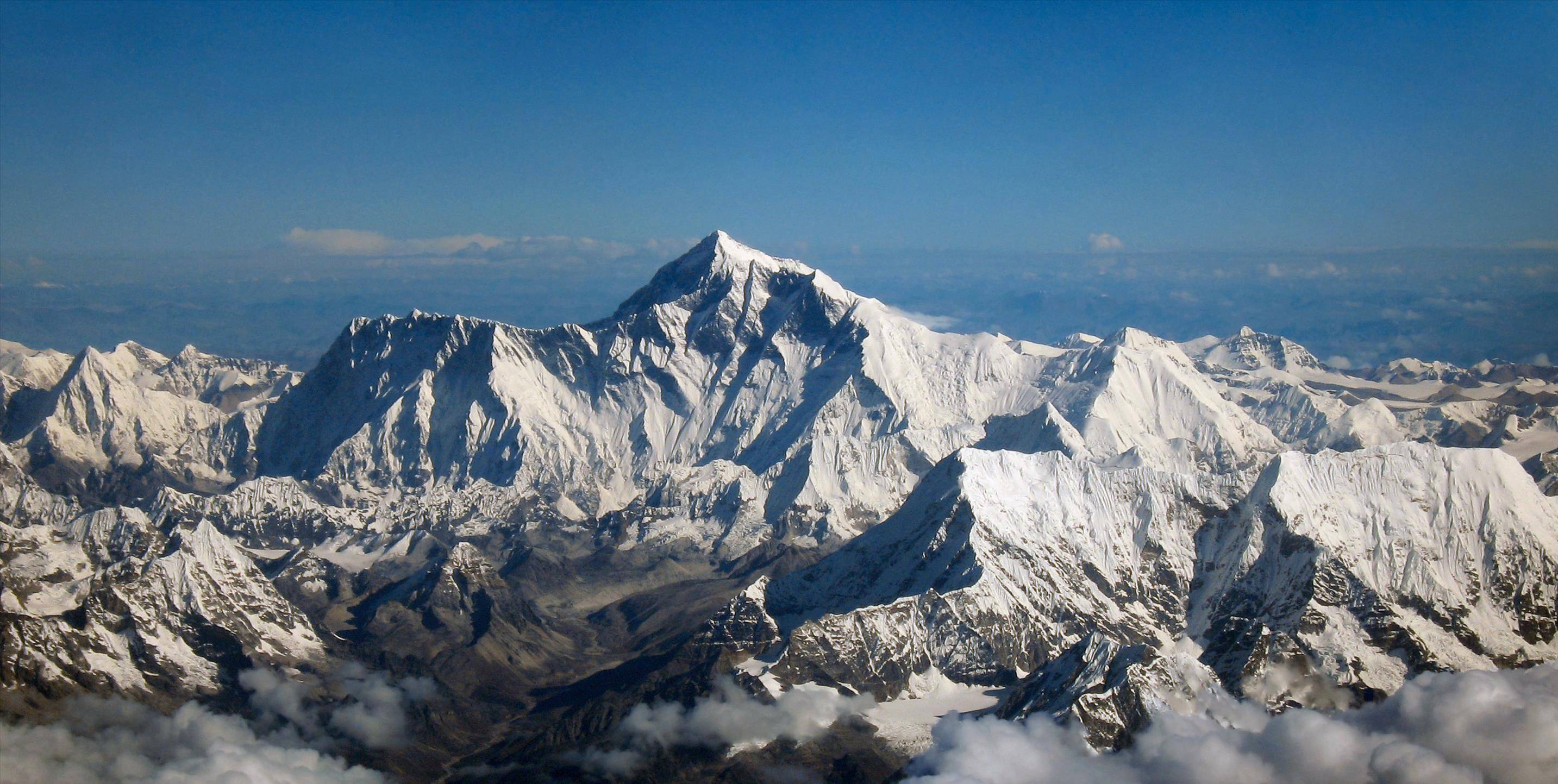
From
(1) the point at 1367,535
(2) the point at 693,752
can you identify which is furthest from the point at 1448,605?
(2) the point at 693,752

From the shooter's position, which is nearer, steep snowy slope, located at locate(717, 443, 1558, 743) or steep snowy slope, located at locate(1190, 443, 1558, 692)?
steep snowy slope, located at locate(1190, 443, 1558, 692)

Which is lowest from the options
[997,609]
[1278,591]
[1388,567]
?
[997,609]

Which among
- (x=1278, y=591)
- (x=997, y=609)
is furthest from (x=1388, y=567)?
(x=997, y=609)

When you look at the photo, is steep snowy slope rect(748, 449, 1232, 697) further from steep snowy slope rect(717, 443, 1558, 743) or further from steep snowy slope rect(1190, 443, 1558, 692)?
steep snowy slope rect(1190, 443, 1558, 692)

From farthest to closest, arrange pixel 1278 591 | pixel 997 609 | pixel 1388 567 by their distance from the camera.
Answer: pixel 1388 567, pixel 997 609, pixel 1278 591

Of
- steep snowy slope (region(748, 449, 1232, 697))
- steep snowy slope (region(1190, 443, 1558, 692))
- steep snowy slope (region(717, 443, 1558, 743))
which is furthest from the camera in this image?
steep snowy slope (region(748, 449, 1232, 697))

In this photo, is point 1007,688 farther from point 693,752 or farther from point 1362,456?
point 1362,456

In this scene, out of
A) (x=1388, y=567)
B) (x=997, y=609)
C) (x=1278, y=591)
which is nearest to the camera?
(x=1278, y=591)

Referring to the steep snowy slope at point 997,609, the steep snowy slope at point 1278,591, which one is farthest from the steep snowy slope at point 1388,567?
the steep snowy slope at point 997,609

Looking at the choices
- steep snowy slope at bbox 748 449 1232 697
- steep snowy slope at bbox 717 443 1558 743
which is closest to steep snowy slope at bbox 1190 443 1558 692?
steep snowy slope at bbox 717 443 1558 743

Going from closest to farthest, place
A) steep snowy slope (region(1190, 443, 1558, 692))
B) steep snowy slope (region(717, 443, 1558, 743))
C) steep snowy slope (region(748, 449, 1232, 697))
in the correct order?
steep snowy slope (region(1190, 443, 1558, 692))
steep snowy slope (region(717, 443, 1558, 743))
steep snowy slope (region(748, 449, 1232, 697))

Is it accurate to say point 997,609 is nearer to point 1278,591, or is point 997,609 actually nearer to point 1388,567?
point 1278,591
